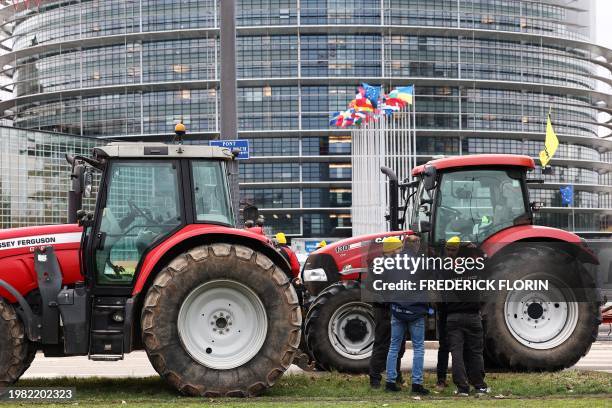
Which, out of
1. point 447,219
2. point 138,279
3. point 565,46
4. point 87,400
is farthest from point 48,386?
point 565,46

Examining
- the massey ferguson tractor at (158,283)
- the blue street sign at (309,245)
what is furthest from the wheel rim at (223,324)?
the blue street sign at (309,245)

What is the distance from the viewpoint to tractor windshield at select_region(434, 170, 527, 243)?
11.6m

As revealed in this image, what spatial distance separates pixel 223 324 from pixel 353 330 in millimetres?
2942

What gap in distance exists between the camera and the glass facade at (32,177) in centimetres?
6512

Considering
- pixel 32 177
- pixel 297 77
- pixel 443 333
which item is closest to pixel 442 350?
pixel 443 333

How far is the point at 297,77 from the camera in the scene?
75.6m

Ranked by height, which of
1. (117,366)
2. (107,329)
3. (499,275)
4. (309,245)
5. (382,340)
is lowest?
(309,245)

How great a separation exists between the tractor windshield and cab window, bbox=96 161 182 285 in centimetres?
414

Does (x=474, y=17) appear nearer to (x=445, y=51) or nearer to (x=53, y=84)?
(x=445, y=51)

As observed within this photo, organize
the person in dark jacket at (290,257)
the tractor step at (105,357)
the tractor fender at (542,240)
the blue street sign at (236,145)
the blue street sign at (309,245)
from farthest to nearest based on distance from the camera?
the blue street sign at (309,245) < the blue street sign at (236,145) < the person in dark jacket at (290,257) < the tractor fender at (542,240) < the tractor step at (105,357)

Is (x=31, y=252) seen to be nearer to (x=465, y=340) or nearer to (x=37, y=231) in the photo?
(x=37, y=231)

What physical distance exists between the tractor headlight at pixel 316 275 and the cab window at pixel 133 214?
3728 mm

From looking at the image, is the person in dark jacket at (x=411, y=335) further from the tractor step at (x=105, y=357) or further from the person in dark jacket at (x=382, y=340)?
the tractor step at (x=105, y=357)

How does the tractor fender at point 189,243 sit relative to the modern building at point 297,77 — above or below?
below
